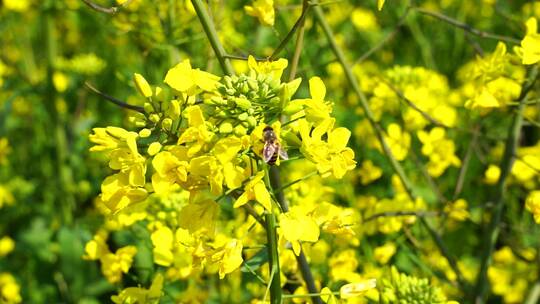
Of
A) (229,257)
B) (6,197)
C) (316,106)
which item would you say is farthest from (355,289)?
(6,197)

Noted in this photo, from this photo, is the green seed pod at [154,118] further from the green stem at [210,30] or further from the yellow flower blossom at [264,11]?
the yellow flower blossom at [264,11]

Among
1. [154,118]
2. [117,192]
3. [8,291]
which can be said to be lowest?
[8,291]

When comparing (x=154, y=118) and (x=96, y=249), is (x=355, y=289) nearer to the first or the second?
(x=154, y=118)

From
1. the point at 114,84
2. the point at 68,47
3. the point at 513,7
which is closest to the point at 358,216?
the point at 114,84

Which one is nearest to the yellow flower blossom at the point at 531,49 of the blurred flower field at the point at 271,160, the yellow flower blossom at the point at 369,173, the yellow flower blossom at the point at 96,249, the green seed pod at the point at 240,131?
the blurred flower field at the point at 271,160

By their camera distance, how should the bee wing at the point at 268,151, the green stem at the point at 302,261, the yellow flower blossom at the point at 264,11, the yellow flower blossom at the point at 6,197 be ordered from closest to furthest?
the bee wing at the point at 268,151 → the green stem at the point at 302,261 → the yellow flower blossom at the point at 264,11 → the yellow flower blossom at the point at 6,197

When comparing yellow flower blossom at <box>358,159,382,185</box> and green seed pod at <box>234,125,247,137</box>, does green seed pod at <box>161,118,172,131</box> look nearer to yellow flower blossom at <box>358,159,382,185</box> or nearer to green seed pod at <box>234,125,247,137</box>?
green seed pod at <box>234,125,247,137</box>
